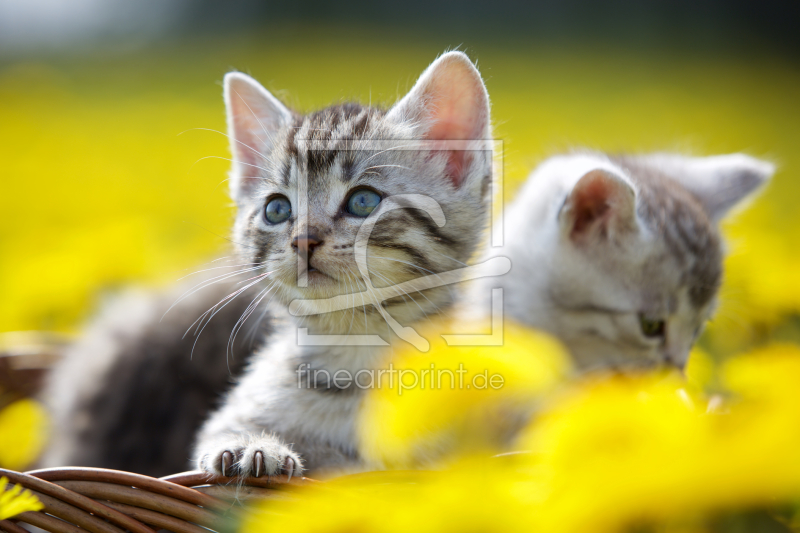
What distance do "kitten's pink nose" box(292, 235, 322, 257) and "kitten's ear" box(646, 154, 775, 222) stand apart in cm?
96

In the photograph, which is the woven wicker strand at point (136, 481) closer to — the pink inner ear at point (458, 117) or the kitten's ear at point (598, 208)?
the pink inner ear at point (458, 117)

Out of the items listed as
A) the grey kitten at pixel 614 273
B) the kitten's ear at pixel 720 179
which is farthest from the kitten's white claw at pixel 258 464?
the kitten's ear at pixel 720 179

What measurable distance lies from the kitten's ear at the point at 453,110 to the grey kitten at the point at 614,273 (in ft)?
0.73

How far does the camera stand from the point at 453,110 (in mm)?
1074

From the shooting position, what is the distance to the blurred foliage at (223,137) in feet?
5.13

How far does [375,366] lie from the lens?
3.49 feet

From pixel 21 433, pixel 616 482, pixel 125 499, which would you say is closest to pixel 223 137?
pixel 21 433

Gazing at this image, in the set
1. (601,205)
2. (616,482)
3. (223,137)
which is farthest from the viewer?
(223,137)

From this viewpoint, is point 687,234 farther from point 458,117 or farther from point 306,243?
point 306,243

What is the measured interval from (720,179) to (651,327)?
492 mm

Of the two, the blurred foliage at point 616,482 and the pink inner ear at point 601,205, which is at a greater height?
the pink inner ear at point 601,205

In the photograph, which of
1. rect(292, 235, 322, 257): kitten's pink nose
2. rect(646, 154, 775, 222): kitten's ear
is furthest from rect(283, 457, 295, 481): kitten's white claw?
rect(646, 154, 775, 222): kitten's ear

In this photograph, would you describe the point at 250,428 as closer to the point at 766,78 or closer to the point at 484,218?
the point at 484,218

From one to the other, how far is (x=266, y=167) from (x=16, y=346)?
881 millimetres
